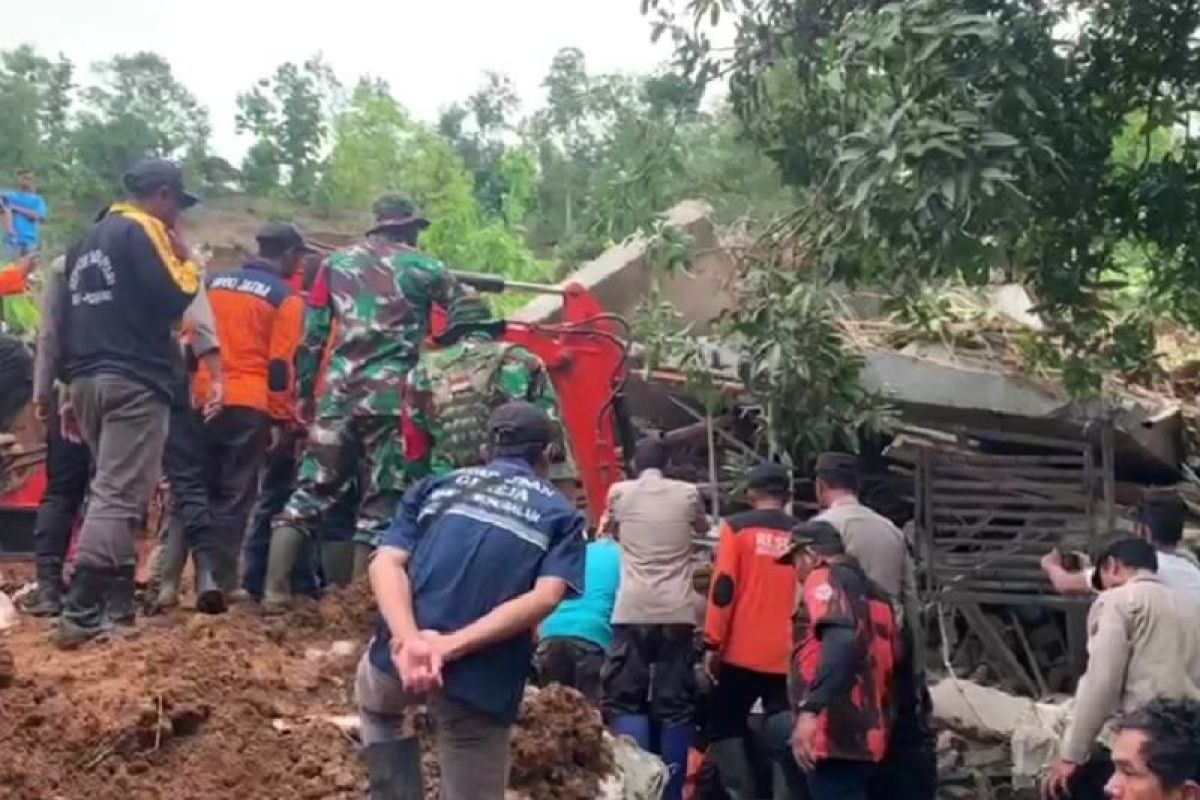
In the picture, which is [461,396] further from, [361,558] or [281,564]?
[281,564]

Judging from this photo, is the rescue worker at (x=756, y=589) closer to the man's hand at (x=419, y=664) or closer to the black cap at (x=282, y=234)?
the black cap at (x=282, y=234)

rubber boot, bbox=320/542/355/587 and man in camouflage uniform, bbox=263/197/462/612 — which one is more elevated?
man in camouflage uniform, bbox=263/197/462/612

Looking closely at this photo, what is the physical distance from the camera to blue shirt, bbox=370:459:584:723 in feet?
16.3

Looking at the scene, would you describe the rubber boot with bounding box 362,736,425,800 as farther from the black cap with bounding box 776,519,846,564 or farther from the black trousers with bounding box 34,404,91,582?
the black trousers with bounding box 34,404,91,582

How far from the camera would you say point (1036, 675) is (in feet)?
33.7

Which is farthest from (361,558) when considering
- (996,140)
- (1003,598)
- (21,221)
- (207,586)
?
(21,221)

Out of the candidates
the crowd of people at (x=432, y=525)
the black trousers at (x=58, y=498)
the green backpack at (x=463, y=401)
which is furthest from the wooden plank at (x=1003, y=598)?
the black trousers at (x=58, y=498)

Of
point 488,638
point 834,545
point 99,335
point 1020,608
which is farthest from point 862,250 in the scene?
point 1020,608

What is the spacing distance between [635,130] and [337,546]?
2.39 meters

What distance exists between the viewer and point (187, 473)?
25.7 ft

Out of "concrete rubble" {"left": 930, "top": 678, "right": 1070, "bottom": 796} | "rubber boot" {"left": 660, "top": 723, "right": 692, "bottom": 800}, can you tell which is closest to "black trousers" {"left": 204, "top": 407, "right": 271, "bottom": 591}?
"rubber boot" {"left": 660, "top": 723, "right": 692, "bottom": 800}

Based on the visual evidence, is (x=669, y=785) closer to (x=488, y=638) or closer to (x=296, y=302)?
(x=296, y=302)

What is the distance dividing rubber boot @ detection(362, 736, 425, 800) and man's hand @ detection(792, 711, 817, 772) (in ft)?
7.22

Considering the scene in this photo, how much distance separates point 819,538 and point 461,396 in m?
1.67
